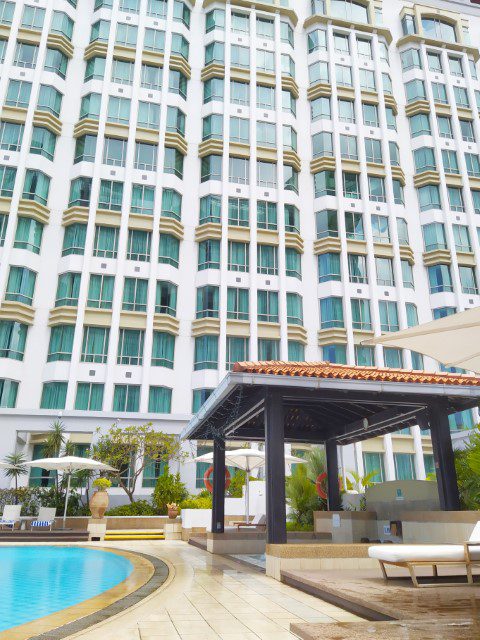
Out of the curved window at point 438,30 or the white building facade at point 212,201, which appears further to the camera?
the curved window at point 438,30

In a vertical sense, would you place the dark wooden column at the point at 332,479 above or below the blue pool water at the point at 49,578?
above

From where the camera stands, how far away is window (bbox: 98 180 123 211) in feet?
110

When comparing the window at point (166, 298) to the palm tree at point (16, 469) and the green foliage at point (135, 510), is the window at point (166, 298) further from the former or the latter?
the green foliage at point (135, 510)

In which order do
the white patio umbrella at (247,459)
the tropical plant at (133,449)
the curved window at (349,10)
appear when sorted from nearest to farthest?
the white patio umbrella at (247,459), the tropical plant at (133,449), the curved window at (349,10)

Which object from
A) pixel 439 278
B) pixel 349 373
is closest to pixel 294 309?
pixel 439 278

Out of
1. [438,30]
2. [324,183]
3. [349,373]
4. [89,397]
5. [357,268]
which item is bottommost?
[349,373]

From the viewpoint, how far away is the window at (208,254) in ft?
112

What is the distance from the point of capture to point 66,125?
35.0 meters

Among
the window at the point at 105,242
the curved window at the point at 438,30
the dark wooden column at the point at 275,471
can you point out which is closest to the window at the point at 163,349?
the window at the point at 105,242

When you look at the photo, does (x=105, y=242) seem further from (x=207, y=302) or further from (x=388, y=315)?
(x=388, y=315)

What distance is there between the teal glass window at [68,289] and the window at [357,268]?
60.2ft

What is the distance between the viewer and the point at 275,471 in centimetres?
1086

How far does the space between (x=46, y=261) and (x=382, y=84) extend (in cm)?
2941

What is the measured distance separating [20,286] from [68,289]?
2699 mm
